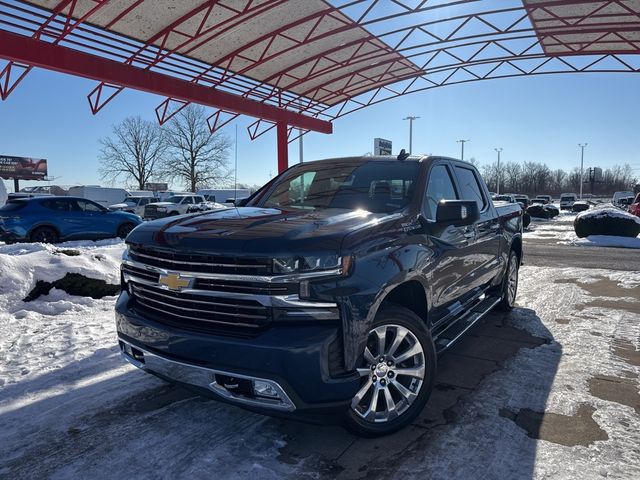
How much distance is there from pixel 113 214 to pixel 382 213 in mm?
14224

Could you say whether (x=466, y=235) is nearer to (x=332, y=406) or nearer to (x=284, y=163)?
(x=332, y=406)

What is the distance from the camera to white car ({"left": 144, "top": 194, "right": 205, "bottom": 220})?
74.3 ft

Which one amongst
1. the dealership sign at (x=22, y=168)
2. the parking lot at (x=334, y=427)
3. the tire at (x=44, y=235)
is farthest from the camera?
the dealership sign at (x=22, y=168)

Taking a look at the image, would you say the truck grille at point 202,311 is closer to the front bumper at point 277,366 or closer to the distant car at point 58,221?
the front bumper at point 277,366

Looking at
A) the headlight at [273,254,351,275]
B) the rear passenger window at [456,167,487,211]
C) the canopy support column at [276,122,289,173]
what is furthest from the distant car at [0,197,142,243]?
the headlight at [273,254,351,275]

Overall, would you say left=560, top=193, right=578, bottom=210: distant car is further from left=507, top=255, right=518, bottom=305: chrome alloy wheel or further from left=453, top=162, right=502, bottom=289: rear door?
left=453, top=162, right=502, bottom=289: rear door

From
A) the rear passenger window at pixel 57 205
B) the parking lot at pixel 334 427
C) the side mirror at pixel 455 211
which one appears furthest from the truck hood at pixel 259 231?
the rear passenger window at pixel 57 205

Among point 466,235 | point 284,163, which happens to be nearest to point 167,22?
point 284,163

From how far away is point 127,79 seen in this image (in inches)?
581

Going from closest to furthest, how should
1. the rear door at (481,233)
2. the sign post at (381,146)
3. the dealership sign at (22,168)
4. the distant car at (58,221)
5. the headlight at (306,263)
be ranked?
the headlight at (306,263), the rear door at (481,233), the distant car at (58,221), the sign post at (381,146), the dealership sign at (22,168)

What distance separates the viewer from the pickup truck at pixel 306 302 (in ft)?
7.94

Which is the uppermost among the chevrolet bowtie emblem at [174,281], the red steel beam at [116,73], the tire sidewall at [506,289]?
the red steel beam at [116,73]

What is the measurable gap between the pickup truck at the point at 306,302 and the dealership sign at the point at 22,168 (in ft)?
262

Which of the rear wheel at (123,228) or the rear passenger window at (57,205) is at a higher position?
the rear passenger window at (57,205)
